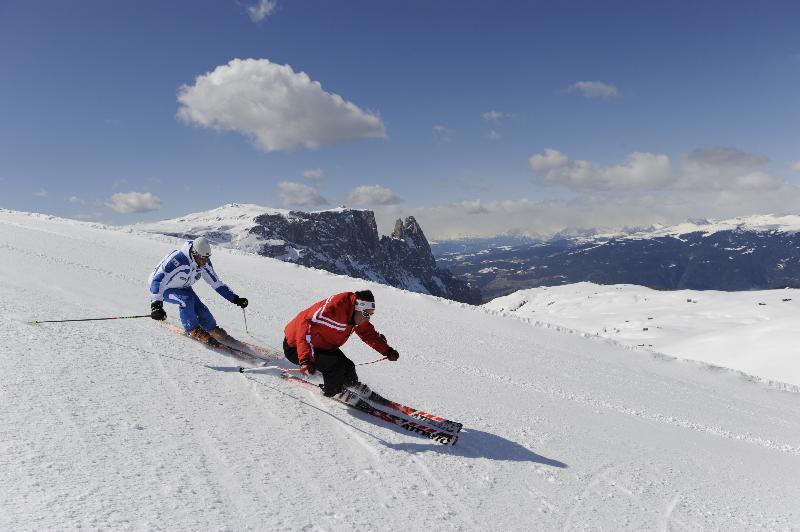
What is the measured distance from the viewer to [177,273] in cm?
938

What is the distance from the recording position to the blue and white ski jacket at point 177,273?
9.10m

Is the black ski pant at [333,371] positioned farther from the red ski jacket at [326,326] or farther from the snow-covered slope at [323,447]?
the snow-covered slope at [323,447]

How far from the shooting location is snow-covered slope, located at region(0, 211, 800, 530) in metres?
4.36

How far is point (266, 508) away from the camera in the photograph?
440 centimetres

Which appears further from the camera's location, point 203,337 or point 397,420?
point 203,337

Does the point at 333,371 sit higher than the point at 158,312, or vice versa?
the point at 158,312

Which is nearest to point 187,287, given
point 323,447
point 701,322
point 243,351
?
point 243,351

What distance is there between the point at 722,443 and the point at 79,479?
12197mm

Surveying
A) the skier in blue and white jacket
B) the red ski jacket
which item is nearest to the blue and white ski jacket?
the skier in blue and white jacket

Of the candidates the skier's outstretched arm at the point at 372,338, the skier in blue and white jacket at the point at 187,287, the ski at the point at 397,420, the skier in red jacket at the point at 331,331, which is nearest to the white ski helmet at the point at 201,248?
the skier in blue and white jacket at the point at 187,287

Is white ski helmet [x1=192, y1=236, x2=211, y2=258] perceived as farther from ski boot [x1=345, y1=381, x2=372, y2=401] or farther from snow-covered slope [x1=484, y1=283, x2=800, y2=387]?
snow-covered slope [x1=484, y1=283, x2=800, y2=387]

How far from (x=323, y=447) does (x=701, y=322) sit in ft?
Result: 322

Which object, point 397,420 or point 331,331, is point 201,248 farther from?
point 397,420

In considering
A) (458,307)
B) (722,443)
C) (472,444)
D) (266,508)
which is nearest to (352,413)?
(472,444)
